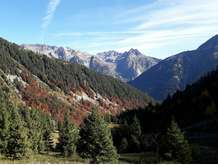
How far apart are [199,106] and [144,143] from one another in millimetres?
48140

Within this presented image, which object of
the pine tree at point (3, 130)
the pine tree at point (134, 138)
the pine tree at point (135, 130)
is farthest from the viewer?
the pine tree at point (135, 130)

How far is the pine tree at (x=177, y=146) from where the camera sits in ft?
260

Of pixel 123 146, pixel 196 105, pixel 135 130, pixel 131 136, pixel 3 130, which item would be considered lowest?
pixel 123 146

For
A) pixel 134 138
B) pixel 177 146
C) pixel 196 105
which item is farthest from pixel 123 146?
pixel 196 105

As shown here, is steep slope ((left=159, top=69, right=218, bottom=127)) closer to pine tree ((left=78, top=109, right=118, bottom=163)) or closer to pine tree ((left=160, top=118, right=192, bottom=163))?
pine tree ((left=160, top=118, right=192, bottom=163))

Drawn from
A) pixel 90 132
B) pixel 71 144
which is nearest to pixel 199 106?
pixel 71 144

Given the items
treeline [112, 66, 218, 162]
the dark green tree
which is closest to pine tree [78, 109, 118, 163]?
treeline [112, 66, 218, 162]

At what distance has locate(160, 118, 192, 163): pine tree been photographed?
7910cm

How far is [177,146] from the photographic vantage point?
80.8 metres

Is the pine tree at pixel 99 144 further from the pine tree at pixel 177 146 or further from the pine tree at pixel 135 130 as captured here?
the pine tree at pixel 135 130

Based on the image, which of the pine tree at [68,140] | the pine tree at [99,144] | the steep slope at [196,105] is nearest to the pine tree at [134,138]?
the pine tree at [68,140]

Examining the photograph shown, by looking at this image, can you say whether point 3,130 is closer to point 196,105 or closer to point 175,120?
point 175,120

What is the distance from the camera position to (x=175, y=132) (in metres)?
81.0

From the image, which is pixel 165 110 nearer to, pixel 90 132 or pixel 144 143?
pixel 144 143
